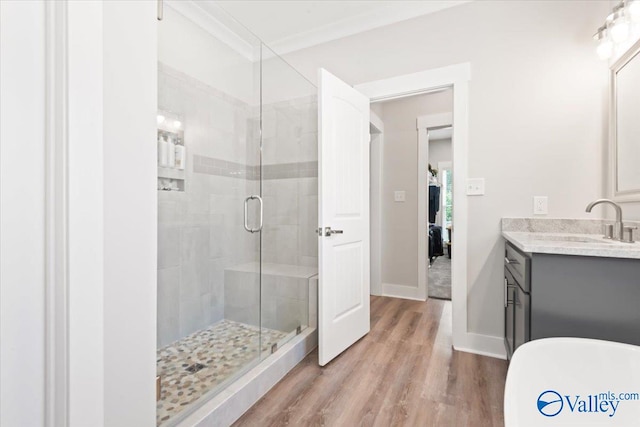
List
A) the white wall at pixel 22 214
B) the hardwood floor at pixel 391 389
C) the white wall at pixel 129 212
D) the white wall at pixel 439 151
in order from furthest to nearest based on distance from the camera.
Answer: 1. the white wall at pixel 439 151
2. the hardwood floor at pixel 391 389
3. the white wall at pixel 129 212
4. the white wall at pixel 22 214

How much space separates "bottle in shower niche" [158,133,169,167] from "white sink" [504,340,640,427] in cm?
197

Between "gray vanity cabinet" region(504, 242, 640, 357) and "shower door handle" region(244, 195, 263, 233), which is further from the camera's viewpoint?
"shower door handle" region(244, 195, 263, 233)

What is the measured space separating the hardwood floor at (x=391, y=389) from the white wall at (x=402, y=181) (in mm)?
1199

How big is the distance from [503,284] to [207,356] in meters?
2.12

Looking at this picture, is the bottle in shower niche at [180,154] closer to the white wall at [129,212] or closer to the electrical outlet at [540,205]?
the white wall at [129,212]

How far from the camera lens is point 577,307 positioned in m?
1.24

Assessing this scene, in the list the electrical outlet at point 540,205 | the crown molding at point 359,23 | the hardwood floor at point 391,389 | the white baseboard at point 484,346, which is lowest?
the hardwood floor at point 391,389

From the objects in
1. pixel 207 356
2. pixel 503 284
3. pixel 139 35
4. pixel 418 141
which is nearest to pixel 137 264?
pixel 139 35

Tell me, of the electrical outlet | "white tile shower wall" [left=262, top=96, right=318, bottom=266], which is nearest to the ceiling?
"white tile shower wall" [left=262, top=96, right=318, bottom=266]

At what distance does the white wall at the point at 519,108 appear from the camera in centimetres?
197

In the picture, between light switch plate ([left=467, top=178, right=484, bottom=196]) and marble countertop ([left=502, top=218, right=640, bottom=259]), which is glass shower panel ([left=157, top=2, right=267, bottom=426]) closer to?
light switch plate ([left=467, top=178, right=484, bottom=196])

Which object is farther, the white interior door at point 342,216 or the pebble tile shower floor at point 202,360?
the white interior door at point 342,216

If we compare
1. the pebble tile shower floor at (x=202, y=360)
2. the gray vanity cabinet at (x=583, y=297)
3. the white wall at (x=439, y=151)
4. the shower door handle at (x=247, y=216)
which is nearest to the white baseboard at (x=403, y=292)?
the pebble tile shower floor at (x=202, y=360)

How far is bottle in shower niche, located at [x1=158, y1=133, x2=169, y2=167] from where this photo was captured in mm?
1832
